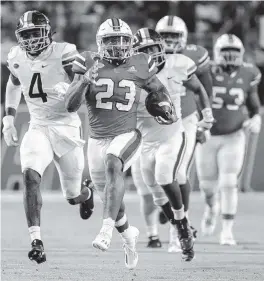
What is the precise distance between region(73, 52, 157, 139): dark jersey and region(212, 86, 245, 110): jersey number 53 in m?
2.97

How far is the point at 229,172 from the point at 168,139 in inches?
64.6

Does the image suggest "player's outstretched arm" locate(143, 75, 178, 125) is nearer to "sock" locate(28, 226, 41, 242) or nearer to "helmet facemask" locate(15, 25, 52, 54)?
"helmet facemask" locate(15, 25, 52, 54)

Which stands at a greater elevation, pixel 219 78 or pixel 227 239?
pixel 219 78

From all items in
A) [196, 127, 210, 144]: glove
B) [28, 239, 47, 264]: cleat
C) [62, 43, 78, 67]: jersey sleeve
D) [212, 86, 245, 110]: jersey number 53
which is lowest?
[28, 239, 47, 264]: cleat

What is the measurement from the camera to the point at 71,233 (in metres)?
10.3

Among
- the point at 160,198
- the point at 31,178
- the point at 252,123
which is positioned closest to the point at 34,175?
the point at 31,178

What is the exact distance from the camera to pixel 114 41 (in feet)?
23.0


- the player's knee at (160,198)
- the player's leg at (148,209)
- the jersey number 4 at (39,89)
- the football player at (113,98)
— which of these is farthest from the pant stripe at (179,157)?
the jersey number 4 at (39,89)

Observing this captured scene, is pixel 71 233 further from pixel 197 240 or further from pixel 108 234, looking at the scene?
pixel 108 234

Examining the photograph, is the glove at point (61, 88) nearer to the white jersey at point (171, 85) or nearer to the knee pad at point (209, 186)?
the white jersey at point (171, 85)

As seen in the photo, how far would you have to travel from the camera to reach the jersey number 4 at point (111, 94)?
7031mm

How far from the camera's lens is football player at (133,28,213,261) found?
8.09 metres

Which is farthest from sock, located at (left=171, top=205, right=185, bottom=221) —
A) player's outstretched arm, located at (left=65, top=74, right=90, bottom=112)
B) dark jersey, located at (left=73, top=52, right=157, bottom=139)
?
player's outstretched arm, located at (left=65, top=74, right=90, bottom=112)

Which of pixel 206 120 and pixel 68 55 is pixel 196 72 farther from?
pixel 68 55
